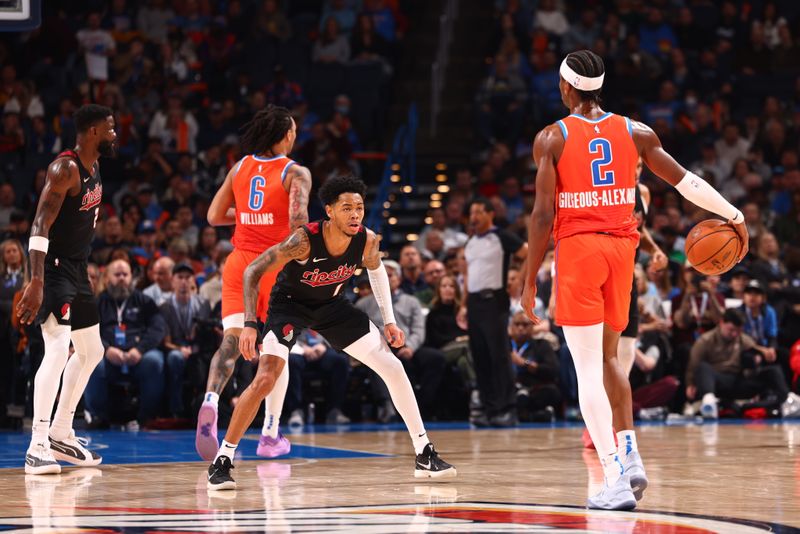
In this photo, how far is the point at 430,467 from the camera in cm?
777

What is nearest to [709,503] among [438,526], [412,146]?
[438,526]

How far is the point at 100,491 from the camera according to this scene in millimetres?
7238

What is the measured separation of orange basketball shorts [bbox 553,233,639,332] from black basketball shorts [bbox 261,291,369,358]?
1678 millimetres

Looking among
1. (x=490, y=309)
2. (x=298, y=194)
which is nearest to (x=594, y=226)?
(x=298, y=194)

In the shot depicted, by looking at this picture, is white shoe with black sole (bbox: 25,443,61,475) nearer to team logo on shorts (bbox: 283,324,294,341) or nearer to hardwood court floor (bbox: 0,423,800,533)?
hardwood court floor (bbox: 0,423,800,533)

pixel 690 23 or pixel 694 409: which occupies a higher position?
pixel 690 23

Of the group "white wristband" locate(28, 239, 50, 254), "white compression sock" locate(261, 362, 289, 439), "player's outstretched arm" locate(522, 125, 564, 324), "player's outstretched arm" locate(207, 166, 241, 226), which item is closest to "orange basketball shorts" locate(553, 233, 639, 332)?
"player's outstretched arm" locate(522, 125, 564, 324)

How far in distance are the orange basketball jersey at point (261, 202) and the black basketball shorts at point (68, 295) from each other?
103 cm

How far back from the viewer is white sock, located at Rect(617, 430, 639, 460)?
21.7ft

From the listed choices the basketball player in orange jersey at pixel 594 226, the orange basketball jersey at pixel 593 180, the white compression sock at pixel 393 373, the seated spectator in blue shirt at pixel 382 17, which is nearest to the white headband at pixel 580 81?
the basketball player in orange jersey at pixel 594 226

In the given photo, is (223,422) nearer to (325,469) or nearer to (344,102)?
(325,469)

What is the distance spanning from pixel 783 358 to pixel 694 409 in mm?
1228

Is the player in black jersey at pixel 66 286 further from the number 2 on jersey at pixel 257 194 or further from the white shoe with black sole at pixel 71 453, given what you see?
the number 2 on jersey at pixel 257 194

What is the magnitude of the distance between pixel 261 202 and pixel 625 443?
3.18m
